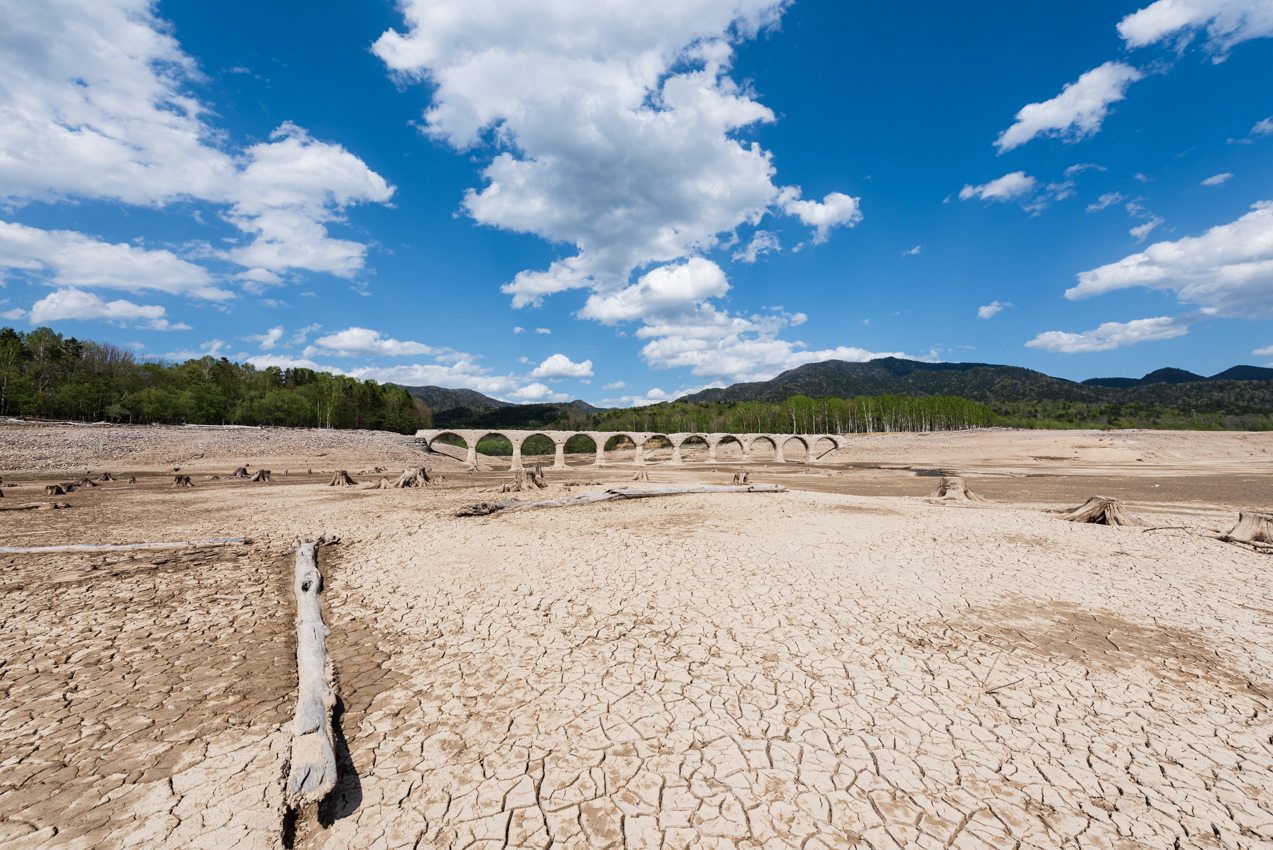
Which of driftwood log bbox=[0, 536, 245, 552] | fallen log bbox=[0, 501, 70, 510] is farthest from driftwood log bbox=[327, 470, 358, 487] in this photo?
driftwood log bbox=[0, 536, 245, 552]

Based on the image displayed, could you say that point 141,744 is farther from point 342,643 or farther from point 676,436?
point 676,436

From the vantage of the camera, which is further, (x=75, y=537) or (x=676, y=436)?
(x=676, y=436)

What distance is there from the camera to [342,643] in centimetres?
582

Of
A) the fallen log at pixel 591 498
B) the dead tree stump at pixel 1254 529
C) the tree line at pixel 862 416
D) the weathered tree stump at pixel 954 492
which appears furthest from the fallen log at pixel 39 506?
the tree line at pixel 862 416

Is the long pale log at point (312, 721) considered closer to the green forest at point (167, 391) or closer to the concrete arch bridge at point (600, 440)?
the concrete arch bridge at point (600, 440)

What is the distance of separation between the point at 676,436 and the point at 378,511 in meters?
44.3

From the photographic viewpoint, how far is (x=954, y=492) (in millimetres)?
17531

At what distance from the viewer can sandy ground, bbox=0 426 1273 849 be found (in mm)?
3082

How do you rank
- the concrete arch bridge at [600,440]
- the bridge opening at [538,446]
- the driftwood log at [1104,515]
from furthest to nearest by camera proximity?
the bridge opening at [538,446], the concrete arch bridge at [600,440], the driftwood log at [1104,515]

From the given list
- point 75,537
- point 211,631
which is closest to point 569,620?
point 211,631

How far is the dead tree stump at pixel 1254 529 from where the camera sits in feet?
31.7

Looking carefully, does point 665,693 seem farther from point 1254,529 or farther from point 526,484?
point 526,484

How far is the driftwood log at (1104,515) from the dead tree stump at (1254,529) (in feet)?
5.83

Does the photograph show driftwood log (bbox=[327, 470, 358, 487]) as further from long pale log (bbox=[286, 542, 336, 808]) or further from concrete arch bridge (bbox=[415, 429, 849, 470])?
concrete arch bridge (bbox=[415, 429, 849, 470])
